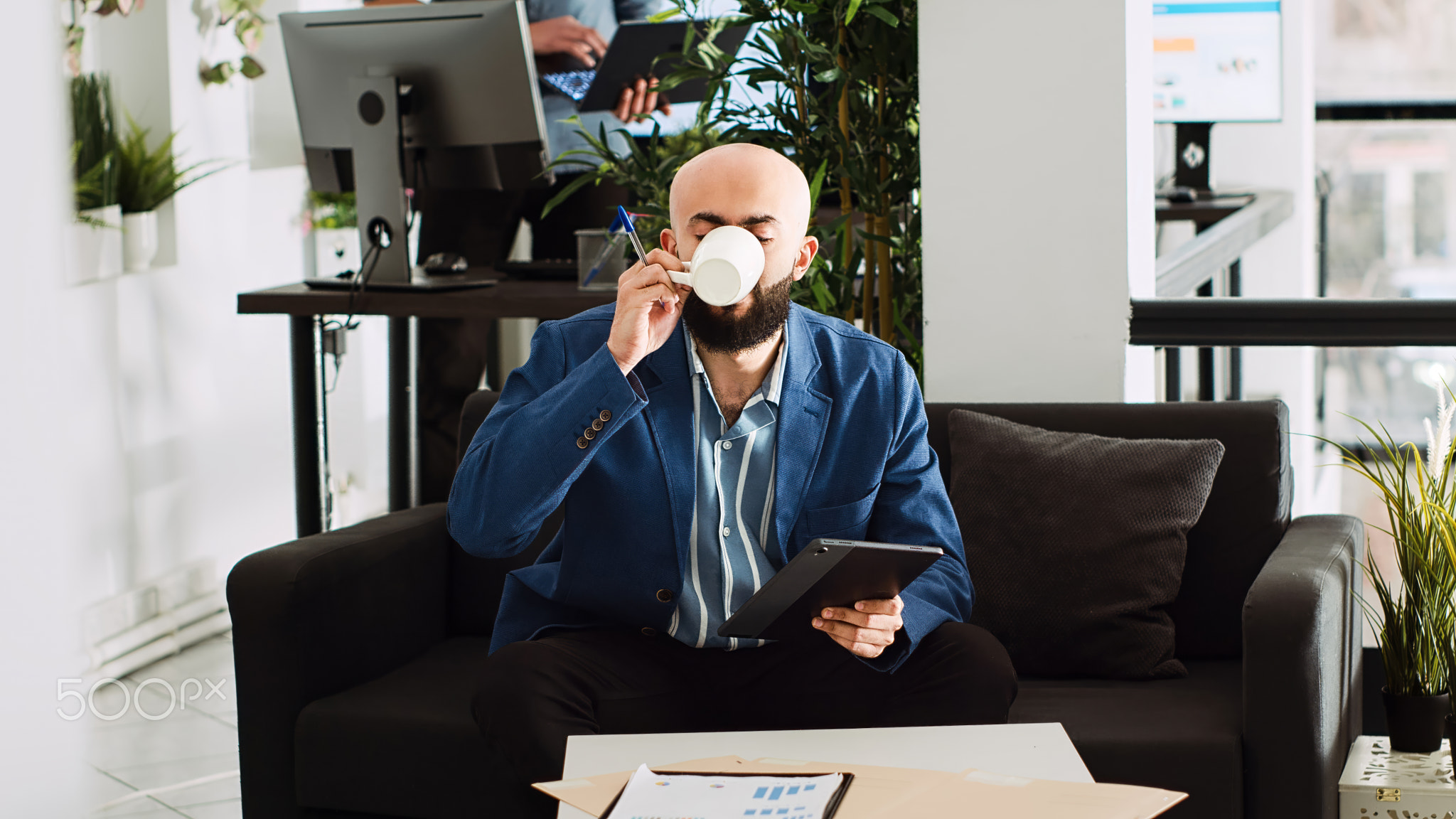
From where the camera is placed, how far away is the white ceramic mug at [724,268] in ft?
4.68

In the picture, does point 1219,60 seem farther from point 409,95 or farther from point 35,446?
point 35,446

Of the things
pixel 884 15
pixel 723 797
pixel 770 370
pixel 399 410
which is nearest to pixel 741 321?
pixel 770 370

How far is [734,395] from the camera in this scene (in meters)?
1.79

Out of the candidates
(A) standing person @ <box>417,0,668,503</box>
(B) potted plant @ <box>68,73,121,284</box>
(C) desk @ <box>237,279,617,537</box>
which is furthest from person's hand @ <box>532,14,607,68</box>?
(B) potted plant @ <box>68,73,121,284</box>

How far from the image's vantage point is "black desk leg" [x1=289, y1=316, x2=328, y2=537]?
311cm

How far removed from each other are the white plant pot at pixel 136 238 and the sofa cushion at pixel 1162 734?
250 cm

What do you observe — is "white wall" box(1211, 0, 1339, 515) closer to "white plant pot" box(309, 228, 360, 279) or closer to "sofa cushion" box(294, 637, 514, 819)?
"white plant pot" box(309, 228, 360, 279)

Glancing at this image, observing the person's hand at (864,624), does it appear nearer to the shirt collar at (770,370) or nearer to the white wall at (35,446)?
the shirt collar at (770,370)

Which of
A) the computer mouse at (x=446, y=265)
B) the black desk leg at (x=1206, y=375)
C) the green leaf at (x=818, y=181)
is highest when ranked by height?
the green leaf at (x=818, y=181)

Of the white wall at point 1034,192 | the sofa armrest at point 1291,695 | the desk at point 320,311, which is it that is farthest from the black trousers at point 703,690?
the desk at point 320,311

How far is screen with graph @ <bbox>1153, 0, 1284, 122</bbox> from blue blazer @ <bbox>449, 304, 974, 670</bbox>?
3.03 m

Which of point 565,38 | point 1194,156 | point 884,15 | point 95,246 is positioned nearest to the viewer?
point 884,15

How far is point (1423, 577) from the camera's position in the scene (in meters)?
1.88

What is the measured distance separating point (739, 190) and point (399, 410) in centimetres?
215
